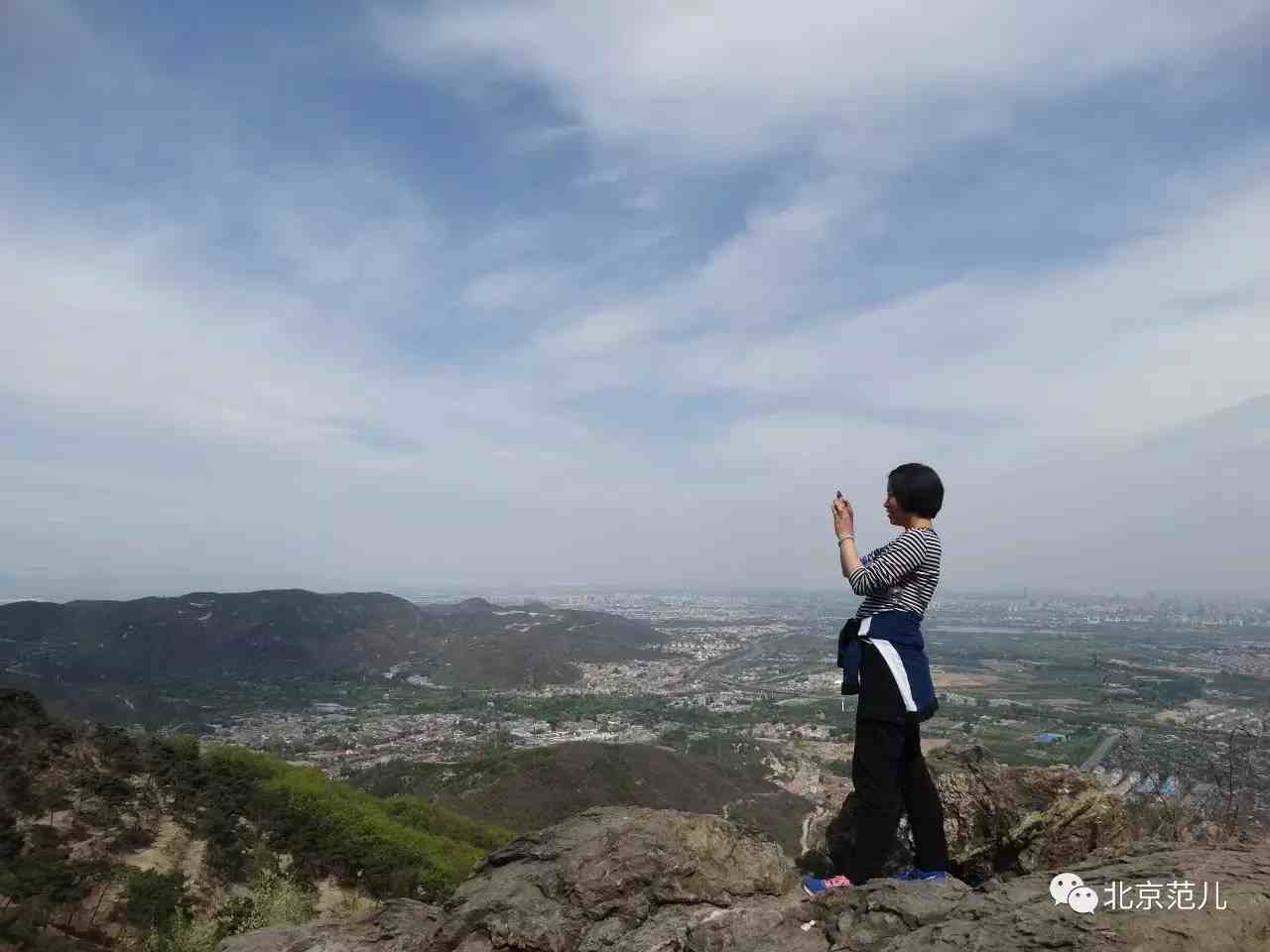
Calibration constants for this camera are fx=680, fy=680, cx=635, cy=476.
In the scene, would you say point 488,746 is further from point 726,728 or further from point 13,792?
point 13,792

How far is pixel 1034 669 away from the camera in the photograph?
77.8 metres

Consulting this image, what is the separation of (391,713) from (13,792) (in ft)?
186

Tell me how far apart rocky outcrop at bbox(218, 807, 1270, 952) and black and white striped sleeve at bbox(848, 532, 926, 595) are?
1609 mm

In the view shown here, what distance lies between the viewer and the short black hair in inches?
173

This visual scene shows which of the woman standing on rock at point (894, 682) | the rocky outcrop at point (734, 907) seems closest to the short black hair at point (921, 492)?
the woman standing on rock at point (894, 682)

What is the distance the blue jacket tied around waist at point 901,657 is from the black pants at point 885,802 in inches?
7.8

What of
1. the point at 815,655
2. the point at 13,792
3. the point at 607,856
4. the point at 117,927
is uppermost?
the point at 607,856

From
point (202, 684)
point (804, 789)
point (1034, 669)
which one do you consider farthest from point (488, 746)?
point (1034, 669)

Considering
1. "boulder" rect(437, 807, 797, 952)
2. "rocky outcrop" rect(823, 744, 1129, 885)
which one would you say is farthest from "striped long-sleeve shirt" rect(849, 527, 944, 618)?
"boulder" rect(437, 807, 797, 952)

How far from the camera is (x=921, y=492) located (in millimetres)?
4406

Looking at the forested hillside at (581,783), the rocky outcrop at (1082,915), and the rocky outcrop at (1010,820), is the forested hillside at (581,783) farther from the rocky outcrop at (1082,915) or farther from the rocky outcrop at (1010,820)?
the rocky outcrop at (1082,915)

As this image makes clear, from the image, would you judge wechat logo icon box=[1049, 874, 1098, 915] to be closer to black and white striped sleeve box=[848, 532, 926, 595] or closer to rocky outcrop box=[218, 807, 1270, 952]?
rocky outcrop box=[218, 807, 1270, 952]

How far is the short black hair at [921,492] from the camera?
14.4 ft

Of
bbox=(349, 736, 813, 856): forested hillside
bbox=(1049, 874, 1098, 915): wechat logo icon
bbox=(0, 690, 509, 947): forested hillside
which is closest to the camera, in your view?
bbox=(1049, 874, 1098, 915): wechat logo icon
